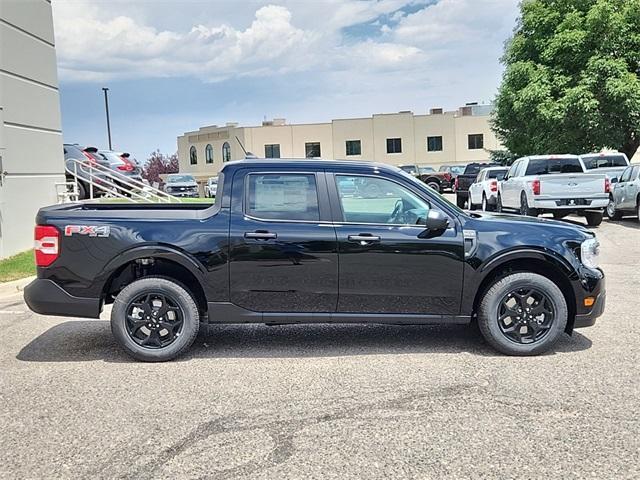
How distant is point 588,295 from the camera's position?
220 inches

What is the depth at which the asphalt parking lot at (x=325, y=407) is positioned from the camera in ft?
11.9

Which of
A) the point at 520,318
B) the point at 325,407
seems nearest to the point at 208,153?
the point at 520,318

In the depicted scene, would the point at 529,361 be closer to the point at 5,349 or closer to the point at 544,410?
the point at 544,410

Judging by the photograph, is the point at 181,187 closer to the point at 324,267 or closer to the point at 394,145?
the point at 394,145

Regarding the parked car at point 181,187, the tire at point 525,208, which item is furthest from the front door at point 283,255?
the parked car at point 181,187

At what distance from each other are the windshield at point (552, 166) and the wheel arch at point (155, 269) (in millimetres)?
13336

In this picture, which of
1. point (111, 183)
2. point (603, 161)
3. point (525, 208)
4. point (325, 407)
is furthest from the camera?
point (603, 161)

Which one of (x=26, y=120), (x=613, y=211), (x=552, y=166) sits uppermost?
(x=26, y=120)

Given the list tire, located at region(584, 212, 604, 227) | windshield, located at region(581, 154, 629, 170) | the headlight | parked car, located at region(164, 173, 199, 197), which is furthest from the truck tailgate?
parked car, located at region(164, 173, 199, 197)

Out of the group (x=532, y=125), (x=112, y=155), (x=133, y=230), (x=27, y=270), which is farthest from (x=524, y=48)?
(x=133, y=230)

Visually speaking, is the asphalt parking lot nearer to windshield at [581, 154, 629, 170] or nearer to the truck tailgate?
the truck tailgate

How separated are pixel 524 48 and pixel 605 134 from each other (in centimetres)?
539

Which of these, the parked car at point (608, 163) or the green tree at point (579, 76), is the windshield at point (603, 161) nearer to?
the parked car at point (608, 163)

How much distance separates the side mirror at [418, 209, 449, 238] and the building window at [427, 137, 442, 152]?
54498 millimetres
